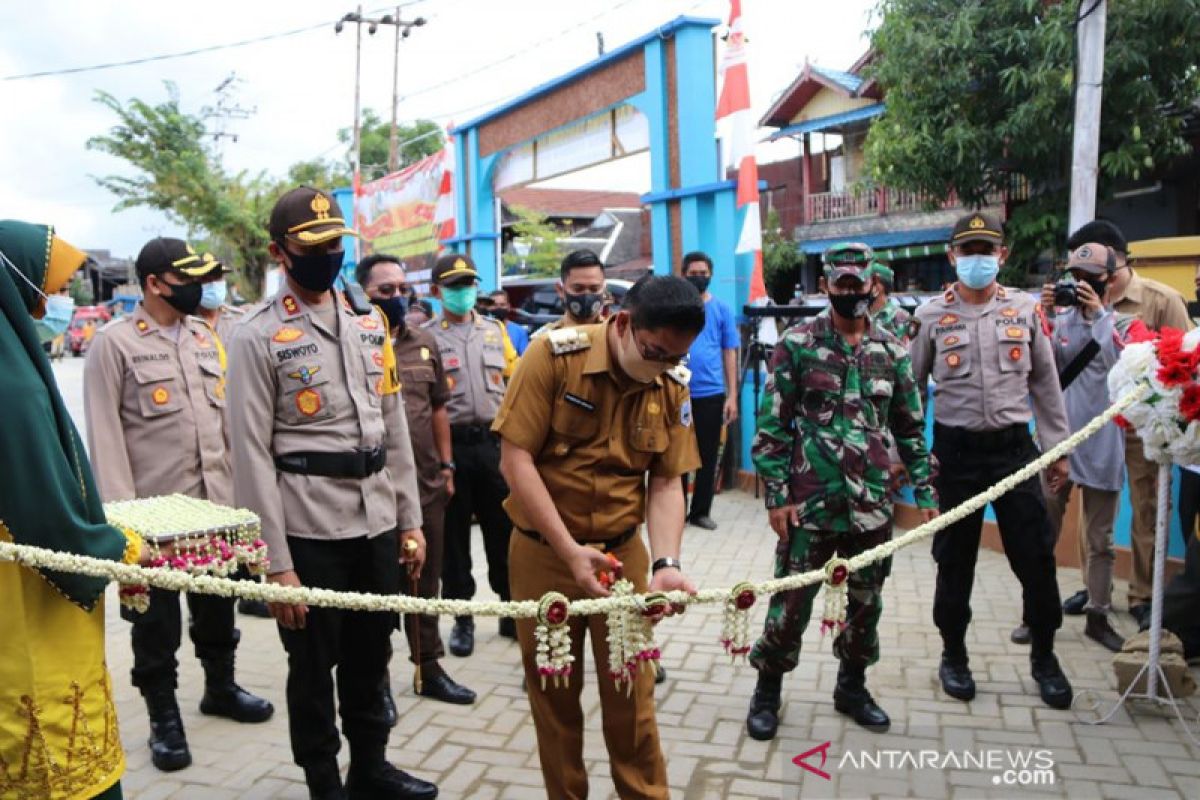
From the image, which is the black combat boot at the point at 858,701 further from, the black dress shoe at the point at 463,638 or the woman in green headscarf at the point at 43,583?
the woman in green headscarf at the point at 43,583

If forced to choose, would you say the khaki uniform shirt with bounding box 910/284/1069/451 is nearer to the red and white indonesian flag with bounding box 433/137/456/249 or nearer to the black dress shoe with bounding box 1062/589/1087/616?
the black dress shoe with bounding box 1062/589/1087/616

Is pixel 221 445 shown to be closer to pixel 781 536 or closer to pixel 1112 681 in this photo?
pixel 781 536

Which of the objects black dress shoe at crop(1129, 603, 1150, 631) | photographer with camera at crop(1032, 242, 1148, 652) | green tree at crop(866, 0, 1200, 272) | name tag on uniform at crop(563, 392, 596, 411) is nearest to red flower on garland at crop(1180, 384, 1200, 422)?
photographer with camera at crop(1032, 242, 1148, 652)

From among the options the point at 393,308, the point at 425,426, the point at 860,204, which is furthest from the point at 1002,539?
the point at 860,204

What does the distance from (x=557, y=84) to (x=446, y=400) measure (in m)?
8.74

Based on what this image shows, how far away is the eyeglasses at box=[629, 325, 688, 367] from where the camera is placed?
2469 millimetres

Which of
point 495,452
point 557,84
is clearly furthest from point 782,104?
point 495,452

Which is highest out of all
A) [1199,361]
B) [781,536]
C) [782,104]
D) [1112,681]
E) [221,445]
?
[782,104]

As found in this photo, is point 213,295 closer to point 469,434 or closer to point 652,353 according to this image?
point 469,434

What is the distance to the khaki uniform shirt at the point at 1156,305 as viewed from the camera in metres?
4.81

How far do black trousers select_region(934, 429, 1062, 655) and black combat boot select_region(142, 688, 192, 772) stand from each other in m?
3.21

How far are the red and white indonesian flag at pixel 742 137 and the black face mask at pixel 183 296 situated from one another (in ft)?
18.9

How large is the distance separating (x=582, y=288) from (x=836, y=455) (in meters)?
1.58

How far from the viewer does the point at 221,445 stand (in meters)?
4.03
